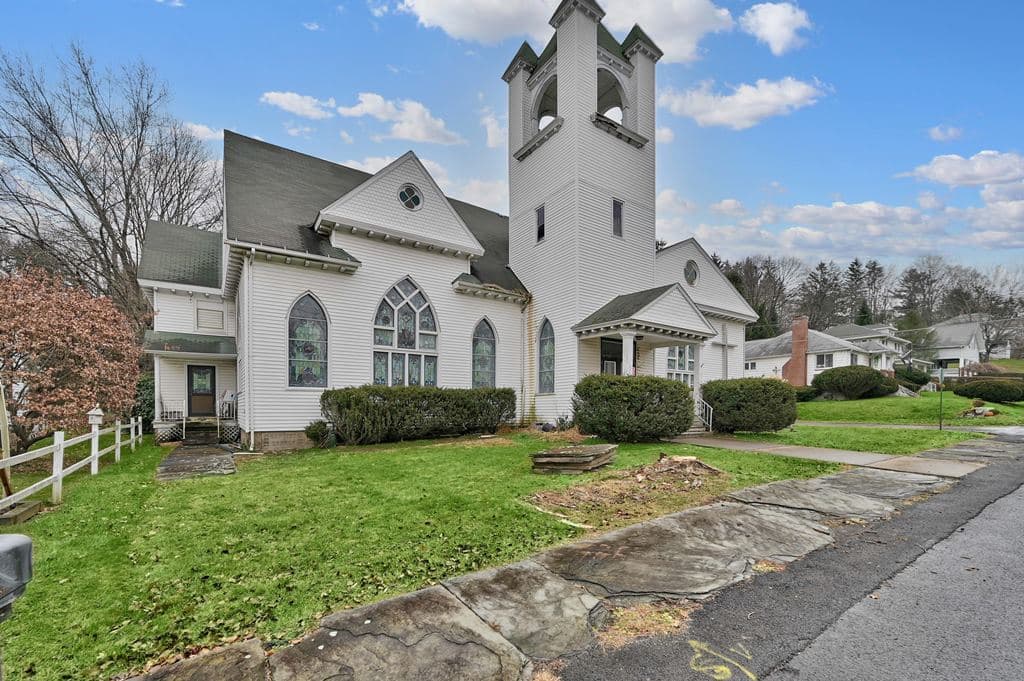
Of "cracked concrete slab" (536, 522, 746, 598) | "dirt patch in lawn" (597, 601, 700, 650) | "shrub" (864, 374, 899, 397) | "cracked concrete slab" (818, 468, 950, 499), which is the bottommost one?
"shrub" (864, 374, 899, 397)

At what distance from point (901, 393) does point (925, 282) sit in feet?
143

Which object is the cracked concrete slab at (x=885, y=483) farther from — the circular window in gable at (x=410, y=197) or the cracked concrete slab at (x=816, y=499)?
the circular window in gable at (x=410, y=197)

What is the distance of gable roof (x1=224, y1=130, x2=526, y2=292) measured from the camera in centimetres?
1173

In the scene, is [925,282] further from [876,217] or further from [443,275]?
[443,275]

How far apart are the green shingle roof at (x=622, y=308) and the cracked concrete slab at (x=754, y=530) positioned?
8266 millimetres

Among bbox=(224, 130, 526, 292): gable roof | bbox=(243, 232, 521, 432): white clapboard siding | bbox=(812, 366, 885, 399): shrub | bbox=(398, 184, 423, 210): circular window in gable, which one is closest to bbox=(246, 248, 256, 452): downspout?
bbox=(243, 232, 521, 432): white clapboard siding

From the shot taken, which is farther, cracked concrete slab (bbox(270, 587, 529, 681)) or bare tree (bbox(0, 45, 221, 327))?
bare tree (bbox(0, 45, 221, 327))

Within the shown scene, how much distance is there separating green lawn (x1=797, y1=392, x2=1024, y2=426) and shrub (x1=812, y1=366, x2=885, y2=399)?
3057 mm

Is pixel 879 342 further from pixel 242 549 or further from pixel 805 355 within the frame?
pixel 242 549

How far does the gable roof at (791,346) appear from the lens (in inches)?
1399

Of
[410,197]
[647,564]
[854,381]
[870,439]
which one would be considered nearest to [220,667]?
[647,564]

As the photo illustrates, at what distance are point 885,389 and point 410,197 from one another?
28586mm

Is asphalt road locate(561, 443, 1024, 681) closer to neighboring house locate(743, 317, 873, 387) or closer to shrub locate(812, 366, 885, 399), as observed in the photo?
shrub locate(812, 366, 885, 399)

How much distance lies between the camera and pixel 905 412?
758 inches
